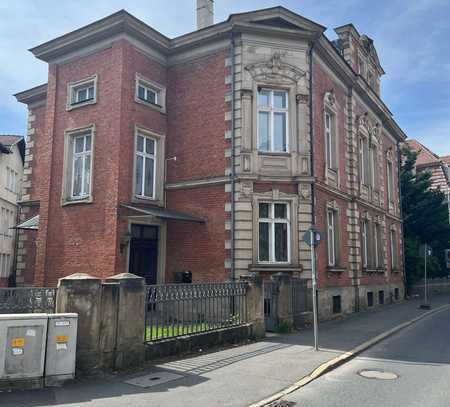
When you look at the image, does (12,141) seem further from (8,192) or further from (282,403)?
(282,403)

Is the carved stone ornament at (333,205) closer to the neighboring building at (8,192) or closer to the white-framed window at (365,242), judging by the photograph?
the white-framed window at (365,242)

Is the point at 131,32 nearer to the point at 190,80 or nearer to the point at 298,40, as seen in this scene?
the point at 190,80

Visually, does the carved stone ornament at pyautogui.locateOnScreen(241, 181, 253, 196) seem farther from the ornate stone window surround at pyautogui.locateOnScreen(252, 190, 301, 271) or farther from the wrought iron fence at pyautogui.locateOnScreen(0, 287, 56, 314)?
the wrought iron fence at pyautogui.locateOnScreen(0, 287, 56, 314)

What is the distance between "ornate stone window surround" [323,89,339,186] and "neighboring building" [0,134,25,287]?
70.3 ft

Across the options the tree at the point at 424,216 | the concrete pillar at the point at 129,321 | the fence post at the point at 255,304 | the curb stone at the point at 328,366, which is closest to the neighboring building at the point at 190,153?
the fence post at the point at 255,304

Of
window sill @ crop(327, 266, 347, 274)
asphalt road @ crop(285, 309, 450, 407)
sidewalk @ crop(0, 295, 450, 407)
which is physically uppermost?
window sill @ crop(327, 266, 347, 274)

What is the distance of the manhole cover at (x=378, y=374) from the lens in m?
8.09

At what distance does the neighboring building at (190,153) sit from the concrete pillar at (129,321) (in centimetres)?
650

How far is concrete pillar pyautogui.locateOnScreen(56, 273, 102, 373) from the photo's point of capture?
24.9 feet

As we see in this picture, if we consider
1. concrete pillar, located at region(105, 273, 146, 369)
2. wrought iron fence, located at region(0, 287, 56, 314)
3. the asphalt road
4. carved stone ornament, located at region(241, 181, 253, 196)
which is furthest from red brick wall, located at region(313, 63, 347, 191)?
wrought iron fence, located at region(0, 287, 56, 314)

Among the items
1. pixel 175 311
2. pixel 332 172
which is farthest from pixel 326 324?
pixel 175 311

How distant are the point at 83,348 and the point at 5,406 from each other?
5.44 feet

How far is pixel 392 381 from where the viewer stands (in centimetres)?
780

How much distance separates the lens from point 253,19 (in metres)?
16.2
